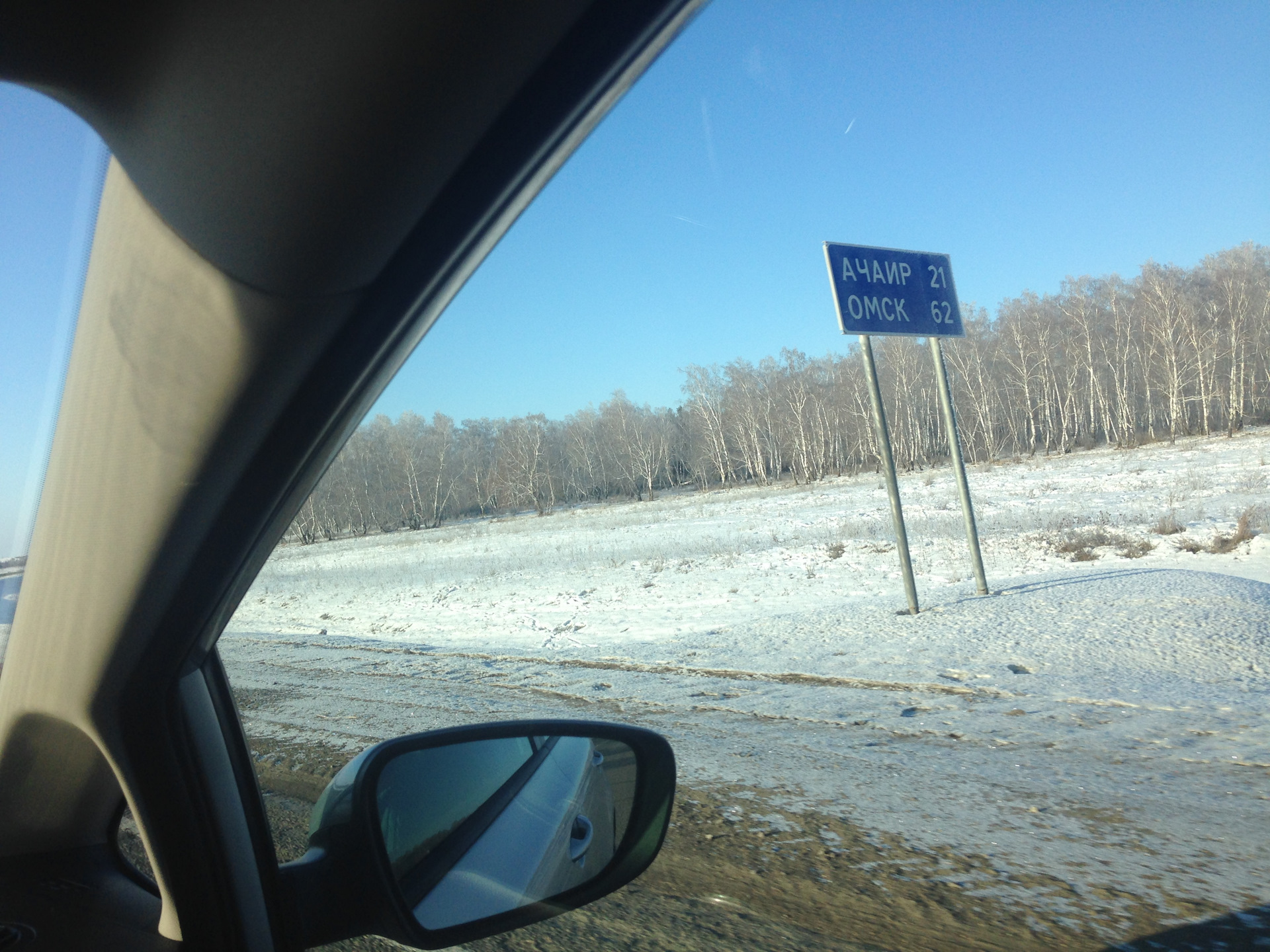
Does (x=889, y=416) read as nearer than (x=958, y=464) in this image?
No

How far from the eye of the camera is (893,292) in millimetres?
8469

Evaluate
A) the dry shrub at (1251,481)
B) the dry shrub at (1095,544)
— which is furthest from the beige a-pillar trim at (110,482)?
the dry shrub at (1251,481)

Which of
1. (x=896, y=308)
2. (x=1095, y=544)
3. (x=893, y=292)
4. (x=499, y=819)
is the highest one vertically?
(x=893, y=292)

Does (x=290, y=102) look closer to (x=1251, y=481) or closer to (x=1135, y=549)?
(x=1135, y=549)

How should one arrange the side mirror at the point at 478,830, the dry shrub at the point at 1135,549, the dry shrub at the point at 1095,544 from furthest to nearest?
the dry shrub at the point at 1095,544 → the dry shrub at the point at 1135,549 → the side mirror at the point at 478,830

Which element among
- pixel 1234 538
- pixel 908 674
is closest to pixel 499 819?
pixel 908 674

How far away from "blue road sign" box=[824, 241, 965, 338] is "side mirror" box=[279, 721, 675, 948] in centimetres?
661

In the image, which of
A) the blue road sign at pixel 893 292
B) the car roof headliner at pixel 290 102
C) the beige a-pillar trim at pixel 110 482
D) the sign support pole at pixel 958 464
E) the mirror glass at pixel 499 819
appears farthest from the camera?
the sign support pole at pixel 958 464

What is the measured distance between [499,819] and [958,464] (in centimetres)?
824

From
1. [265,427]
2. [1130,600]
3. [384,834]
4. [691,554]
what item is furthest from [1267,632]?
[691,554]

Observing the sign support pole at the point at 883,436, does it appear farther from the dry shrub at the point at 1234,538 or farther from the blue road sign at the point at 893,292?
the dry shrub at the point at 1234,538

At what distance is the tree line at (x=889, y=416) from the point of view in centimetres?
358

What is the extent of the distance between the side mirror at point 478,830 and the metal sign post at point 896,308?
6415 mm

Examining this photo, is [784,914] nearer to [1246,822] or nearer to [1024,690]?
[1246,822]
